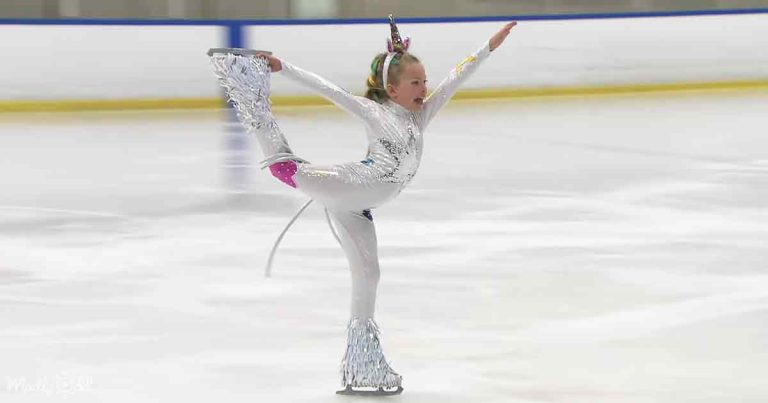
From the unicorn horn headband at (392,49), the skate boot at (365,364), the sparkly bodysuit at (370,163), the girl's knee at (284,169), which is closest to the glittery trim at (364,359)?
the skate boot at (365,364)

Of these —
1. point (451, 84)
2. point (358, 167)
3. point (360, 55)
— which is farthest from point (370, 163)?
point (360, 55)

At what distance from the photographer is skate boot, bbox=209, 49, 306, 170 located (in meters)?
3.23

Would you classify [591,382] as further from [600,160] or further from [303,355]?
[600,160]

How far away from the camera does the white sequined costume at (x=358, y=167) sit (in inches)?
128

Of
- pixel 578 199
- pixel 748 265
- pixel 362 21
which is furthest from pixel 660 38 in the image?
pixel 748 265

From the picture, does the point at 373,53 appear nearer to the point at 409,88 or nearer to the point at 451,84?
the point at 451,84

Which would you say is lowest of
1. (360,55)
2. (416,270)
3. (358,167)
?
(416,270)

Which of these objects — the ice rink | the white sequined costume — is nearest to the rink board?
the ice rink

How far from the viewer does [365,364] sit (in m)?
3.54

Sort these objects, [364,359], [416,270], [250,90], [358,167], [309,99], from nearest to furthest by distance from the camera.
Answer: [250,90], [358,167], [364,359], [416,270], [309,99]

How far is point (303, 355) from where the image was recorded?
4.04 meters

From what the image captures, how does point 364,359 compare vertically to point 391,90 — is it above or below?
below

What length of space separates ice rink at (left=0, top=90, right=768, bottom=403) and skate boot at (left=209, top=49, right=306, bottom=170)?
62 centimetres

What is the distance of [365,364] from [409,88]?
2.01 feet
